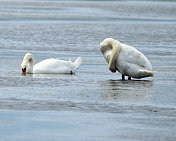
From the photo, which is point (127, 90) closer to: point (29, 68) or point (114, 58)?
point (114, 58)

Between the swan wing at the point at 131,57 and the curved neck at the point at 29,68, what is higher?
the swan wing at the point at 131,57

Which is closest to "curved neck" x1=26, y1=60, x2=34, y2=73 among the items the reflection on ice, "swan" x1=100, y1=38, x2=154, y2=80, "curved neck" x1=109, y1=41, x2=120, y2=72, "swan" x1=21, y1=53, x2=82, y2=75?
"swan" x1=21, y1=53, x2=82, y2=75

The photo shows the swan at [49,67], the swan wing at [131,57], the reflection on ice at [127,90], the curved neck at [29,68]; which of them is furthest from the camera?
the curved neck at [29,68]

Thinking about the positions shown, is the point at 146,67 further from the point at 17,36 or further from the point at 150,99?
the point at 17,36

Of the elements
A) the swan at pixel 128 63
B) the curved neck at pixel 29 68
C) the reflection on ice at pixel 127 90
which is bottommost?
the reflection on ice at pixel 127 90

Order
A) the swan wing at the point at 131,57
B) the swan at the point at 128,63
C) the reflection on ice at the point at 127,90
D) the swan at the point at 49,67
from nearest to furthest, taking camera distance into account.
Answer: the reflection on ice at the point at 127,90 → the swan at the point at 128,63 → the swan wing at the point at 131,57 → the swan at the point at 49,67

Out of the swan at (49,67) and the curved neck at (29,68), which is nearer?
the swan at (49,67)

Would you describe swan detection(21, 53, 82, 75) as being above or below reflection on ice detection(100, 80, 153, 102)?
above

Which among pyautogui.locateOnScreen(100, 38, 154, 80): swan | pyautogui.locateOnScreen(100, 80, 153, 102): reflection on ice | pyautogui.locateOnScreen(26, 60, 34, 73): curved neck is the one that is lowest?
pyautogui.locateOnScreen(100, 80, 153, 102): reflection on ice

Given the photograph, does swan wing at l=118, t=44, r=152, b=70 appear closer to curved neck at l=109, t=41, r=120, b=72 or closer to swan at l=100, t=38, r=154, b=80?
swan at l=100, t=38, r=154, b=80

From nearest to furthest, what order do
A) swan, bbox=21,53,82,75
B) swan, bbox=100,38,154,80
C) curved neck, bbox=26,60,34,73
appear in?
swan, bbox=100,38,154,80 < swan, bbox=21,53,82,75 < curved neck, bbox=26,60,34,73

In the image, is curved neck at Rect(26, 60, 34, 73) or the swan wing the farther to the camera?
curved neck at Rect(26, 60, 34, 73)

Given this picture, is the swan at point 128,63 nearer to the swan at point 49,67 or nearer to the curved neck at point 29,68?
the swan at point 49,67

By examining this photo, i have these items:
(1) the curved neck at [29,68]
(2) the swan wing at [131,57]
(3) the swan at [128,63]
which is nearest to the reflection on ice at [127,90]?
(3) the swan at [128,63]
